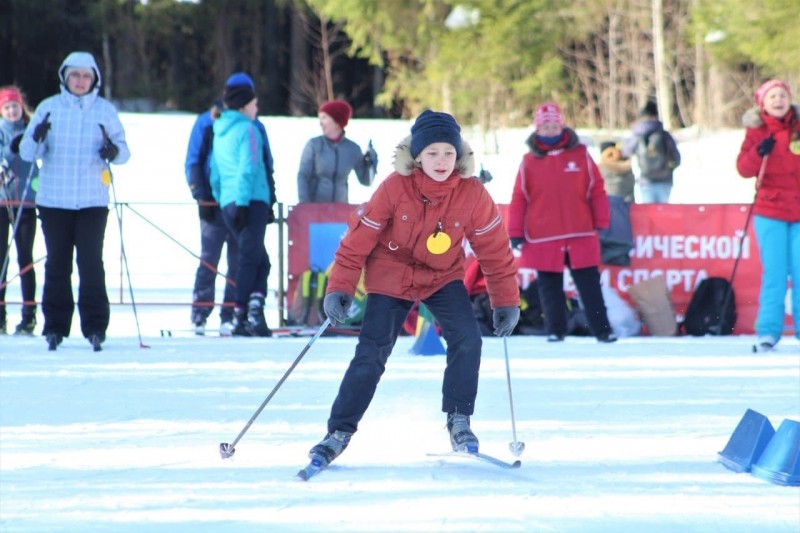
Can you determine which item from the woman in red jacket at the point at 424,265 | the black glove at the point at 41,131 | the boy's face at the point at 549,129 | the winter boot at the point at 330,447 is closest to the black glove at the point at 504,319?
the woman in red jacket at the point at 424,265

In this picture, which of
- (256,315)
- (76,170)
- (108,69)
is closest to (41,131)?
(76,170)

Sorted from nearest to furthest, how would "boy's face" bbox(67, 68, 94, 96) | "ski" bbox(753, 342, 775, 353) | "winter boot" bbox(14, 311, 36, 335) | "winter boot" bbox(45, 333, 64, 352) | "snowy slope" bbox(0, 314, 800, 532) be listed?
"snowy slope" bbox(0, 314, 800, 532) → "boy's face" bbox(67, 68, 94, 96) → "winter boot" bbox(45, 333, 64, 352) → "ski" bbox(753, 342, 775, 353) → "winter boot" bbox(14, 311, 36, 335)

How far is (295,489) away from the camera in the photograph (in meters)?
4.73

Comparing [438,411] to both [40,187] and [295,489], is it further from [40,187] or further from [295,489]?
[40,187]

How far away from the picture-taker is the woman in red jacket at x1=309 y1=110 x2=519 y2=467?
4.98 metres

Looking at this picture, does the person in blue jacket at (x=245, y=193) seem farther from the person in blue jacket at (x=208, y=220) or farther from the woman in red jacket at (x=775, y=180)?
the woman in red jacket at (x=775, y=180)

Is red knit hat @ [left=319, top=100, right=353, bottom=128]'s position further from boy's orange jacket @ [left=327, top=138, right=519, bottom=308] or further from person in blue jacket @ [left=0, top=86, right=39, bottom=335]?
boy's orange jacket @ [left=327, top=138, right=519, bottom=308]

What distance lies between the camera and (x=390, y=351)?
5152 mm

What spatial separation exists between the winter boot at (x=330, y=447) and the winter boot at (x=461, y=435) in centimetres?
46

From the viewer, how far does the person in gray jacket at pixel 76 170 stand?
820 cm

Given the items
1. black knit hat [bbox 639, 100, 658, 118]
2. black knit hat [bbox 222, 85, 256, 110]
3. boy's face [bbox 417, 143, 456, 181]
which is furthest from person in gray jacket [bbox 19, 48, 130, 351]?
black knit hat [bbox 639, 100, 658, 118]

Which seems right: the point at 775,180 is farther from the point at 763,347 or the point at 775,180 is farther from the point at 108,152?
the point at 108,152

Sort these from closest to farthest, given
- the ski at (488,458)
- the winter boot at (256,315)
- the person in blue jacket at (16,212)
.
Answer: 1. the ski at (488,458)
2. the winter boot at (256,315)
3. the person in blue jacket at (16,212)

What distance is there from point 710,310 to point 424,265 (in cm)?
527
